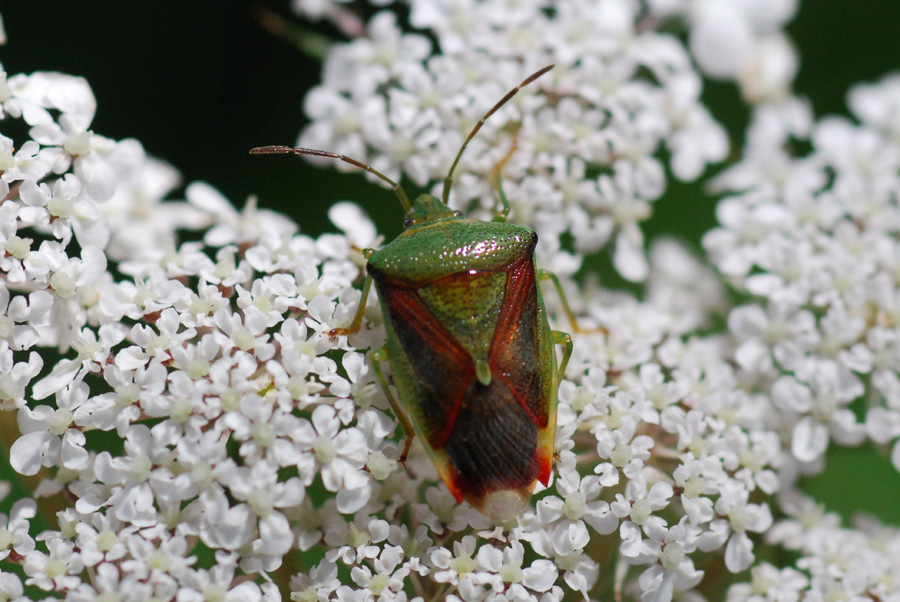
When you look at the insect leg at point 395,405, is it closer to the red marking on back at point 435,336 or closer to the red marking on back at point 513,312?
the red marking on back at point 435,336

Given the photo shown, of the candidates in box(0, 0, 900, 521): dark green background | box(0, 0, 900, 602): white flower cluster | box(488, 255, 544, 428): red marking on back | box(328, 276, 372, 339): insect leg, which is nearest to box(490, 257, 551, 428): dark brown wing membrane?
box(488, 255, 544, 428): red marking on back

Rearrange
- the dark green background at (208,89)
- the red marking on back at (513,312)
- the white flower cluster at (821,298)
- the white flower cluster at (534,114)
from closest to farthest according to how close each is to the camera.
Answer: the red marking on back at (513,312)
the white flower cluster at (821,298)
the white flower cluster at (534,114)
the dark green background at (208,89)

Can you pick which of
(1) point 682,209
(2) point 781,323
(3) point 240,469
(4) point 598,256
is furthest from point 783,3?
(3) point 240,469

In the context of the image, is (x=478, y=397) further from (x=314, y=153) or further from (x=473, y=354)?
(x=314, y=153)

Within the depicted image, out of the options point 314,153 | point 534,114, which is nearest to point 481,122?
point 534,114

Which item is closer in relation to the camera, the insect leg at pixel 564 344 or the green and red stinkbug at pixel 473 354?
the green and red stinkbug at pixel 473 354

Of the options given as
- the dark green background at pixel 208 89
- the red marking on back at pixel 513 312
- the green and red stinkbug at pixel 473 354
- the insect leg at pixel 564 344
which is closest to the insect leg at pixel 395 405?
the green and red stinkbug at pixel 473 354
